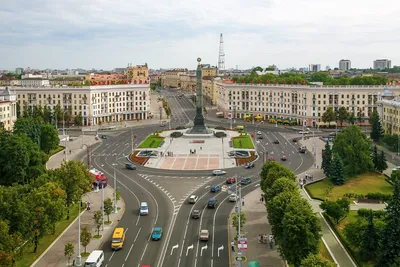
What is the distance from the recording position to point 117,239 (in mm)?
45938

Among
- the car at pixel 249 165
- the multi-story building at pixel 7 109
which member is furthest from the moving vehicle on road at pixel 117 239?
the multi-story building at pixel 7 109

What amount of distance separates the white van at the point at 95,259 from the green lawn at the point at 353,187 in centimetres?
3131

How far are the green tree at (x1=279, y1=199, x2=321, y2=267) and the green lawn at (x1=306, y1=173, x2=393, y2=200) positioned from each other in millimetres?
22507

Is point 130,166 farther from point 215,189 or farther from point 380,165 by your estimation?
point 380,165

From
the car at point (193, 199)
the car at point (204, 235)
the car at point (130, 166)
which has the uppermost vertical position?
the car at point (130, 166)

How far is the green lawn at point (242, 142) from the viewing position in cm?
9905

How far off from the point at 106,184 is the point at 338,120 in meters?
80.6

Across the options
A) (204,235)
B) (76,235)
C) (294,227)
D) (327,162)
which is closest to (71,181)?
(76,235)

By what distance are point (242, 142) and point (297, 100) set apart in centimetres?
4226

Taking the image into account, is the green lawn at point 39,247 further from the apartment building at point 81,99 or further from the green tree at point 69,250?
the apartment building at point 81,99

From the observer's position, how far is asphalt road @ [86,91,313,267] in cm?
4384

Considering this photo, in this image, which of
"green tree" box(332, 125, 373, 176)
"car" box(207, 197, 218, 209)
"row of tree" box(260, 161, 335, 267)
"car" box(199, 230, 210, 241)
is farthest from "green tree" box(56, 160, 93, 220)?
"green tree" box(332, 125, 373, 176)

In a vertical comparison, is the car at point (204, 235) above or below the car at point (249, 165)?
below

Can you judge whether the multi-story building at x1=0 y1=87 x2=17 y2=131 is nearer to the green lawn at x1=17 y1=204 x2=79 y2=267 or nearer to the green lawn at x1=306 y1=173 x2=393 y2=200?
the green lawn at x1=17 y1=204 x2=79 y2=267
